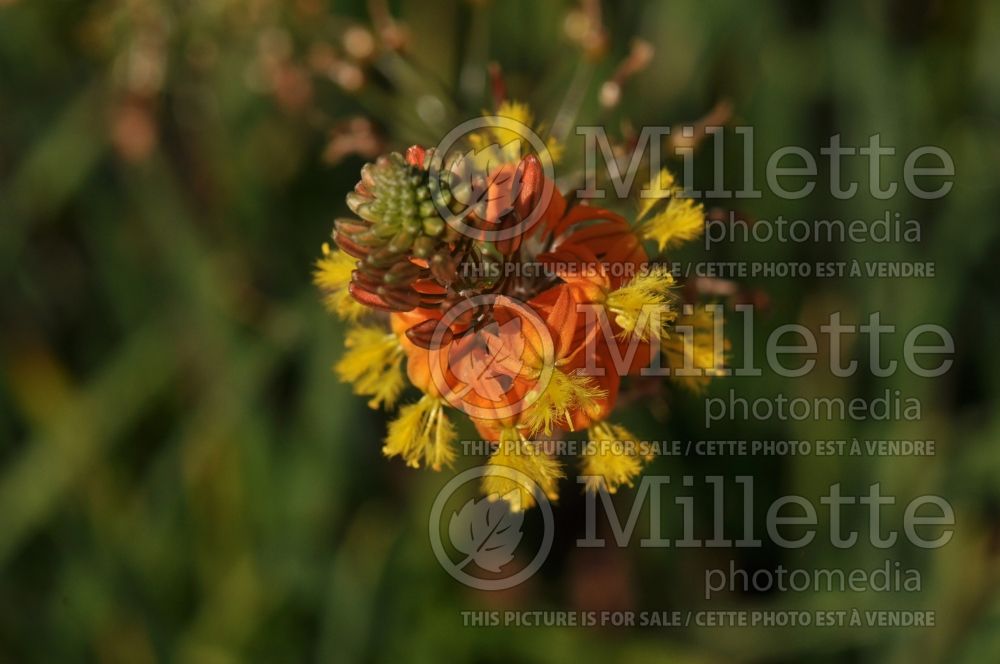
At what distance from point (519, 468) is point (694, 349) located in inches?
18.3

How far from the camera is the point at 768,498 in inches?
135

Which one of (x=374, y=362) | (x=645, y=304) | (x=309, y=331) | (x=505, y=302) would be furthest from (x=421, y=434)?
(x=309, y=331)

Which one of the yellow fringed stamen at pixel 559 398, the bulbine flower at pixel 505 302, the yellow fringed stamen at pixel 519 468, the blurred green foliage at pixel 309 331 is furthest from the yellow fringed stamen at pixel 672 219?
the blurred green foliage at pixel 309 331

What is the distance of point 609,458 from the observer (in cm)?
185

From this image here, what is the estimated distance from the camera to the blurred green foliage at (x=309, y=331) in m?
3.21

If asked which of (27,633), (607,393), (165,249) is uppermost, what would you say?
(165,249)

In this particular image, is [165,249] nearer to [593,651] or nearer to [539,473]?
[593,651]

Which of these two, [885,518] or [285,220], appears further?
[285,220]

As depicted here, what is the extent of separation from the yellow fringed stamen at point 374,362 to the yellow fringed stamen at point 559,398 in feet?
1.16

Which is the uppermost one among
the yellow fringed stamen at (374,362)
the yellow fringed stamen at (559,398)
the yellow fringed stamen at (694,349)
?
the yellow fringed stamen at (694,349)

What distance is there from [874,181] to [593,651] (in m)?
1.87

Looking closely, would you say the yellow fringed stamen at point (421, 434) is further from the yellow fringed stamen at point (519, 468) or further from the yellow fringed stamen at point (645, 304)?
the yellow fringed stamen at point (645, 304)


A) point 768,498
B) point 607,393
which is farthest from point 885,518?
point 607,393

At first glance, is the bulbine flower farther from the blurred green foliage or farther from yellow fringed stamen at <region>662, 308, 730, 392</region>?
the blurred green foliage
